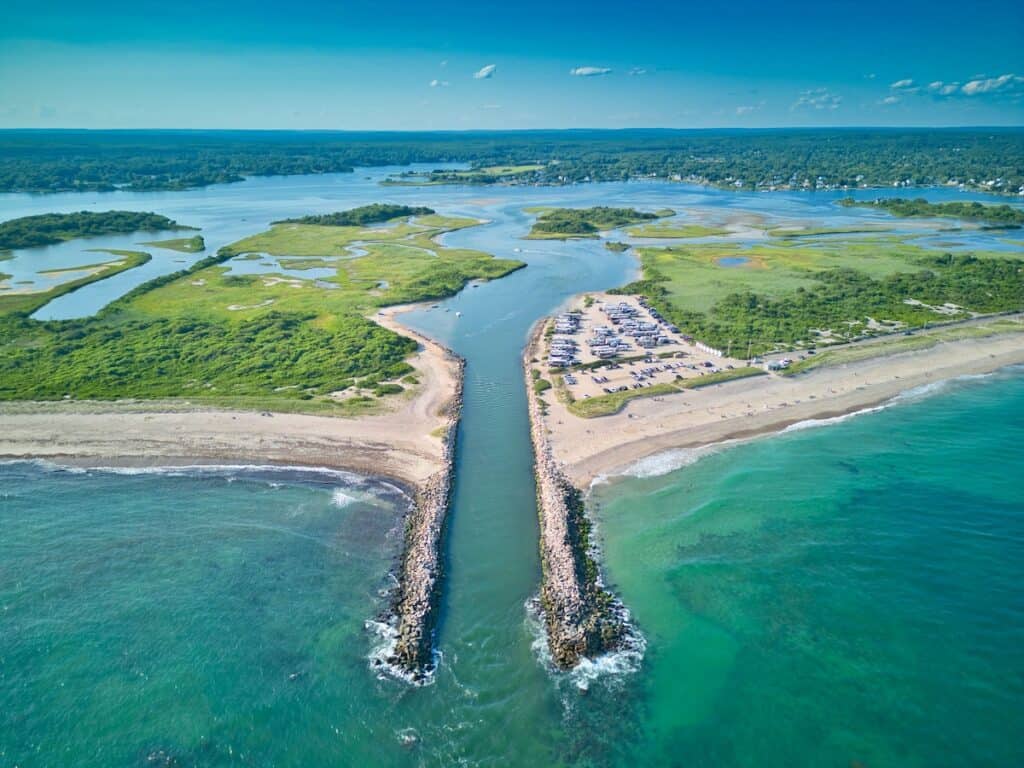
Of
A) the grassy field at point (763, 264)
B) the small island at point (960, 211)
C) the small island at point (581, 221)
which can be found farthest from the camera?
the small island at point (960, 211)

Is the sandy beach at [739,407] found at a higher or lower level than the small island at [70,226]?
lower

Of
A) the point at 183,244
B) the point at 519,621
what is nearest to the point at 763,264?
the point at 519,621

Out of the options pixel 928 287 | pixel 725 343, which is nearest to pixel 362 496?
pixel 725 343

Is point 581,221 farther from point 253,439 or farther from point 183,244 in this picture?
point 253,439

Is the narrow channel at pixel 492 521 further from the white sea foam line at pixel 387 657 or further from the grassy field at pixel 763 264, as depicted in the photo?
the grassy field at pixel 763 264

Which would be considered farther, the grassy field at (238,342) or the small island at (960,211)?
the small island at (960,211)

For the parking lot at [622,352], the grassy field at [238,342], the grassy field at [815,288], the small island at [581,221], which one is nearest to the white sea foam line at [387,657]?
the grassy field at [238,342]
